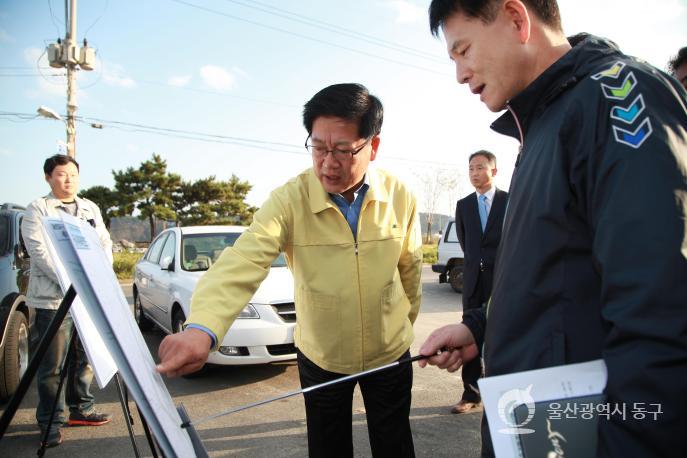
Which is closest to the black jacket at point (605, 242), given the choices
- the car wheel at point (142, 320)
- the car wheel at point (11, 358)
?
the car wheel at point (11, 358)

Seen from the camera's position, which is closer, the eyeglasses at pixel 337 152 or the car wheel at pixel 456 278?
the eyeglasses at pixel 337 152

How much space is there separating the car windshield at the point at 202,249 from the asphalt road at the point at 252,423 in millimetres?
1253

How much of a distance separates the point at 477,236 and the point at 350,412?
7.53 ft

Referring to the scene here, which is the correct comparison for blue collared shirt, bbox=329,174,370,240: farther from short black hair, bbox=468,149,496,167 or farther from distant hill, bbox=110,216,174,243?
distant hill, bbox=110,216,174,243

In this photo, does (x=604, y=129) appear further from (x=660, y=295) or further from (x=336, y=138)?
(x=336, y=138)

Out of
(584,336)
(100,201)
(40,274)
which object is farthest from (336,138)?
(100,201)

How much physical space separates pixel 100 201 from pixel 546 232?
32074 millimetres

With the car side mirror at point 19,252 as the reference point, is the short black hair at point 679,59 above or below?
above

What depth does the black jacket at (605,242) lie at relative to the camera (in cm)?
67

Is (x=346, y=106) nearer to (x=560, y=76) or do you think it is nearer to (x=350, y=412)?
(x=560, y=76)

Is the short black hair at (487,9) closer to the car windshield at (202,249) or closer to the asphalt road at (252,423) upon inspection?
the asphalt road at (252,423)

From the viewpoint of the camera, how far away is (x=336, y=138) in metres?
1.83

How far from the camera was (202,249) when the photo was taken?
17.6 feet

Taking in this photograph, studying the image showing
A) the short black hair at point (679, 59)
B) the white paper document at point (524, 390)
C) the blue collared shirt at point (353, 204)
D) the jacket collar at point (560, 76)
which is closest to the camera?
the white paper document at point (524, 390)
